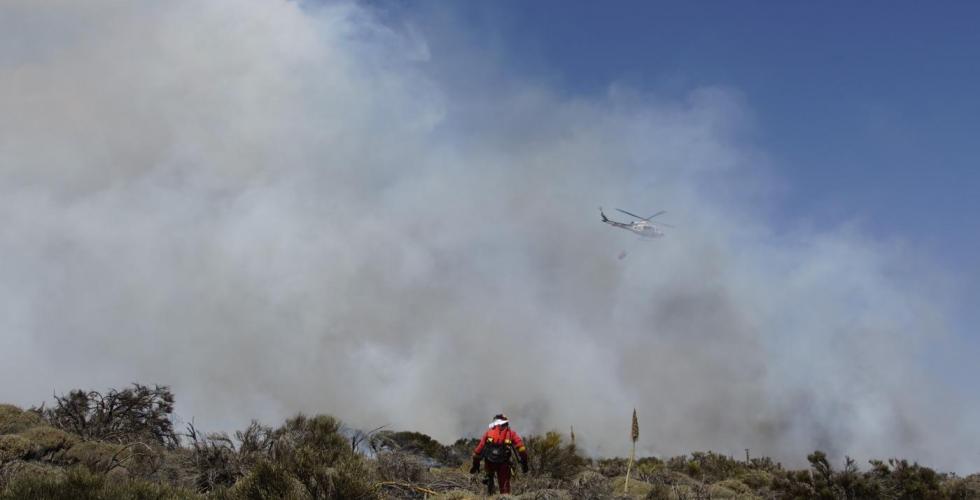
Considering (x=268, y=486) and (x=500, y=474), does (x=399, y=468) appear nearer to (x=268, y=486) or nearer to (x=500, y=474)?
(x=500, y=474)

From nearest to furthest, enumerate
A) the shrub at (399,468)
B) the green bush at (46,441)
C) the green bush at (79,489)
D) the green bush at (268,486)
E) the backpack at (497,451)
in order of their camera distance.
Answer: the green bush at (79,489)
the green bush at (268,486)
the green bush at (46,441)
the backpack at (497,451)
the shrub at (399,468)

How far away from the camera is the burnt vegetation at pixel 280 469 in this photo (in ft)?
34.9

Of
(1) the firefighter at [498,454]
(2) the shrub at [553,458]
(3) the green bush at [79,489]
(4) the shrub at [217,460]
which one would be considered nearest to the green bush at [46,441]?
(4) the shrub at [217,460]

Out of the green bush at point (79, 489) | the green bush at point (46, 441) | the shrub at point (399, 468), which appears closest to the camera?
the green bush at point (79, 489)

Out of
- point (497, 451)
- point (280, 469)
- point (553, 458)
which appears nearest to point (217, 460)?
point (280, 469)

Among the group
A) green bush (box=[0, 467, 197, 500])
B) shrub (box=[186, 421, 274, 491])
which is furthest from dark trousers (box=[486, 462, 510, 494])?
green bush (box=[0, 467, 197, 500])

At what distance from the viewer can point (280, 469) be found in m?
11.0

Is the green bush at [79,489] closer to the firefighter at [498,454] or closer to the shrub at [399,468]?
the shrub at [399,468]

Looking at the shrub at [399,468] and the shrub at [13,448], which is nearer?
the shrub at [13,448]

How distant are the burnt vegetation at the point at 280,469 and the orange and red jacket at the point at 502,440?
0.88 m

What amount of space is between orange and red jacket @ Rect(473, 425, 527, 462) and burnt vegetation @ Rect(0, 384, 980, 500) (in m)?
0.88

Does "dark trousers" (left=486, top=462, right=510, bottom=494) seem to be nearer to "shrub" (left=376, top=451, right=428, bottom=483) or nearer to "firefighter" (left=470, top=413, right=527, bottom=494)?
"firefighter" (left=470, top=413, right=527, bottom=494)

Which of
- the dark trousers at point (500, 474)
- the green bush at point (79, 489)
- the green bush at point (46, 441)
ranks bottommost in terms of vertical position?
the green bush at point (79, 489)

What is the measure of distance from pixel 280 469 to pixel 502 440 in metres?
5.37
